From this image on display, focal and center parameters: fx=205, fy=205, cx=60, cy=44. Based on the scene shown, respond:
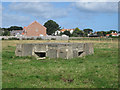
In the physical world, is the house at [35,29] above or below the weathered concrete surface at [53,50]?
above

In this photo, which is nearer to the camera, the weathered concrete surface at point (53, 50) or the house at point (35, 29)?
the weathered concrete surface at point (53, 50)

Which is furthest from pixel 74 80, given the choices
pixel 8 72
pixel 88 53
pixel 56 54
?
pixel 88 53

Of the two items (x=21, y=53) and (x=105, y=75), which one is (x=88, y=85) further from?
(x=21, y=53)

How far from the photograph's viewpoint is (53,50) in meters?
14.0

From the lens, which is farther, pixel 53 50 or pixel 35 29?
pixel 35 29

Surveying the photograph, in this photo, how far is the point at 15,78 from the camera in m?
7.85

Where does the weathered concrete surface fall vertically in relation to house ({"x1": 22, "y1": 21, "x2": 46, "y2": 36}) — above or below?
below

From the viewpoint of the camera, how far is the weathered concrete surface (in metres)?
13.7

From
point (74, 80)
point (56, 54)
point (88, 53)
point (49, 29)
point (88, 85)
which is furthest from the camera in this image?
point (49, 29)

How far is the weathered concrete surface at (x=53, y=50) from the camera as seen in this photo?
540 inches

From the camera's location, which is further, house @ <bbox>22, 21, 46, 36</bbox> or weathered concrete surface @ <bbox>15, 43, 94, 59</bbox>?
house @ <bbox>22, 21, 46, 36</bbox>

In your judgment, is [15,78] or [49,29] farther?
[49,29]

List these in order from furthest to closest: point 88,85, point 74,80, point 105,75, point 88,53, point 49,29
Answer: point 49,29, point 88,53, point 105,75, point 74,80, point 88,85

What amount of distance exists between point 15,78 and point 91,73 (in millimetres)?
3197
